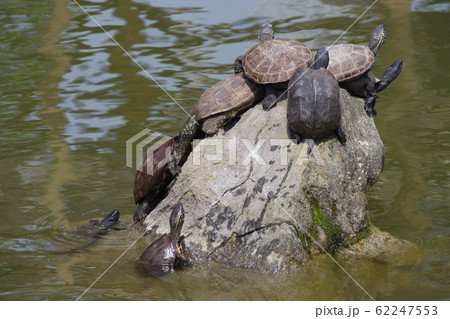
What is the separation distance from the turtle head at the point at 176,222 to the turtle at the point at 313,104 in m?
1.33

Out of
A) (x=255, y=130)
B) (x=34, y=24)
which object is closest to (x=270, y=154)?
(x=255, y=130)

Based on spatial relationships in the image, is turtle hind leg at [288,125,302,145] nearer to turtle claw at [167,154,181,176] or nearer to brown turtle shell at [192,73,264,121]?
brown turtle shell at [192,73,264,121]

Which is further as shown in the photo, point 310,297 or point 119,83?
point 119,83

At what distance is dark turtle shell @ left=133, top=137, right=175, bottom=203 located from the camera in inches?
280

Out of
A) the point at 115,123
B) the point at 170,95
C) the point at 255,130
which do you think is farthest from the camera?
the point at 170,95

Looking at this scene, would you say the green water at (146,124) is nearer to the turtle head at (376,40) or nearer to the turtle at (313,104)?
the turtle at (313,104)

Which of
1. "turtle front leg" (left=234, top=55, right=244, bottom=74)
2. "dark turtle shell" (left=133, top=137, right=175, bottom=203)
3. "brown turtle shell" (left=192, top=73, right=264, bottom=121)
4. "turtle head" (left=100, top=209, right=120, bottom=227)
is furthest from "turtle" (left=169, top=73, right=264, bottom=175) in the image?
"turtle head" (left=100, top=209, right=120, bottom=227)

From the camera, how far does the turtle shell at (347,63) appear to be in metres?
6.82

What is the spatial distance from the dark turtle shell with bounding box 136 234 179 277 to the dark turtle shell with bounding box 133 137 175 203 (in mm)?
895

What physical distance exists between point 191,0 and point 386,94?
5720 millimetres

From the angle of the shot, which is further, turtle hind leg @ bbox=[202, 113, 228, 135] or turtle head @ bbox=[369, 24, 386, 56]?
turtle head @ bbox=[369, 24, 386, 56]

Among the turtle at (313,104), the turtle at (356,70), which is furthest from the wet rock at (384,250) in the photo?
the turtle at (356,70)

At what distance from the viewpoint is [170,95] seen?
10.8m

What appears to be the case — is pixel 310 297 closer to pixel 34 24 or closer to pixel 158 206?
pixel 158 206
